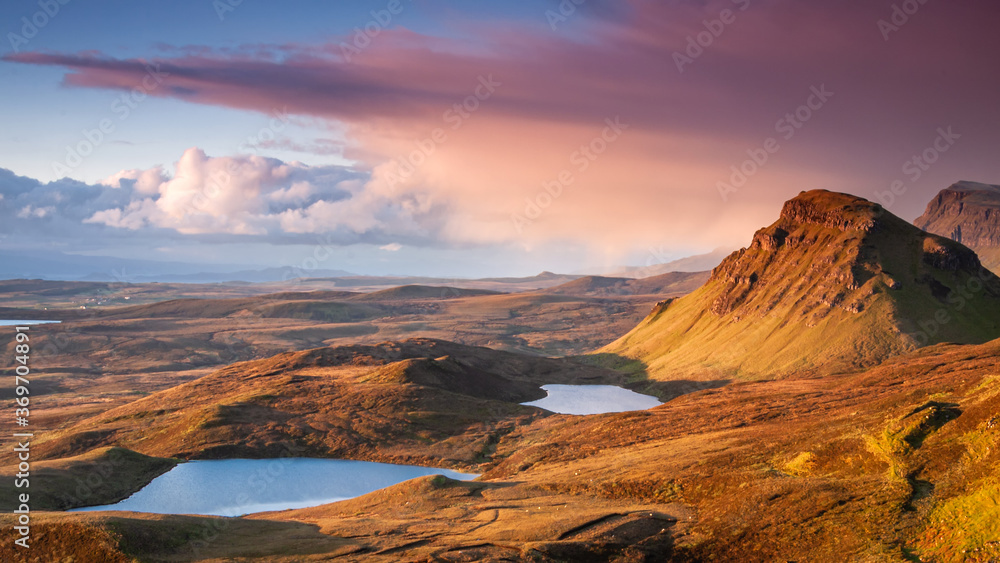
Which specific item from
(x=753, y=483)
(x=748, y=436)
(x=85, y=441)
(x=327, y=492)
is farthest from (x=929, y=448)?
(x=85, y=441)

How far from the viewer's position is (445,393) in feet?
407

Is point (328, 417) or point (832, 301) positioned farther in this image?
point (832, 301)

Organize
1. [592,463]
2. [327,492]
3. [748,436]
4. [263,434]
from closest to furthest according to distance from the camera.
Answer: [748,436]
[592,463]
[327,492]
[263,434]

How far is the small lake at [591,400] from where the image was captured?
13238 cm

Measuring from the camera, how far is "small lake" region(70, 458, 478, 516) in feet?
246

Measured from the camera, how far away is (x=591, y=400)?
14362 centimetres

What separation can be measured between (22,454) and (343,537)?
78993mm

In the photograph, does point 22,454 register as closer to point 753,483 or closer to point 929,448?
point 753,483

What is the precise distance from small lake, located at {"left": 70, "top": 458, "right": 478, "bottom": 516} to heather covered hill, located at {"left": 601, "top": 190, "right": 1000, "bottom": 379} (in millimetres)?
86547

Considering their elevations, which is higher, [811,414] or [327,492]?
[811,414]

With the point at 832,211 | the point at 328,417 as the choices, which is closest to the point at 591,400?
the point at 328,417

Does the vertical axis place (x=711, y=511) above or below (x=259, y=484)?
above

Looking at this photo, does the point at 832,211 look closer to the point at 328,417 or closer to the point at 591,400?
the point at 591,400

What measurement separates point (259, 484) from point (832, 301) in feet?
404
